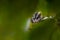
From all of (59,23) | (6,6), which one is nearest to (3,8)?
(6,6)

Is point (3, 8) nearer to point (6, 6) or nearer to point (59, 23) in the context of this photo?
point (6, 6)

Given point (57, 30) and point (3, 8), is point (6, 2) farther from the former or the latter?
point (57, 30)

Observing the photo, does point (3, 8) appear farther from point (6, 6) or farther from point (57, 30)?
point (57, 30)

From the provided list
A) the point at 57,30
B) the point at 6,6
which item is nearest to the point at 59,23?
the point at 57,30
